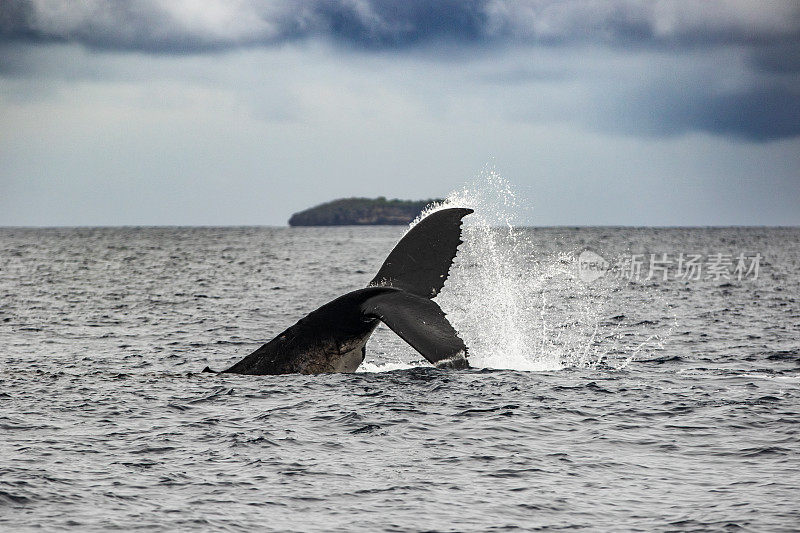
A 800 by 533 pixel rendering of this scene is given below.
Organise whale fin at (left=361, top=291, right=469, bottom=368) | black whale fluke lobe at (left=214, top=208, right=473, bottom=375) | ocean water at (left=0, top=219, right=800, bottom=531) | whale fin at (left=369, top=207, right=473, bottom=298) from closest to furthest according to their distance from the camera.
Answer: ocean water at (left=0, top=219, right=800, bottom=531)
whale fin at (left=361, top=291, right=469, bottom=368)
black whale fluke lobe at (left=214, top=208, right=473, bottom=375)
whale fin at (left=369, top=207, right=473, bottom=298)

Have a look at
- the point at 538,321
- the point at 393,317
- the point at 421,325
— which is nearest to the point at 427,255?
the point at 393,317

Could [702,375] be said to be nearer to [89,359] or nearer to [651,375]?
[651,375]

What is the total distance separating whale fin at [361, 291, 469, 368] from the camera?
1079 centimetres

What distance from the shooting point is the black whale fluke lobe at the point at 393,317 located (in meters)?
11.1

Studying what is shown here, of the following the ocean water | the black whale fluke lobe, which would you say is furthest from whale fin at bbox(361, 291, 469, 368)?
the ocean water

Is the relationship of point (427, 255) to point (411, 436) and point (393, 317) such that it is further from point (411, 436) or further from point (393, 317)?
point (411, 436)

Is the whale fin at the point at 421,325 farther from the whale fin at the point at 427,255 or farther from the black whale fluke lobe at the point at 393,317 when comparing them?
the whale fin at the point at 427,255

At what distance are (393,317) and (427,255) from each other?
1.55 m

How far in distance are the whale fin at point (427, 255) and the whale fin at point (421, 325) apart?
2.20 feet

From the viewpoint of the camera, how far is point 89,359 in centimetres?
1811

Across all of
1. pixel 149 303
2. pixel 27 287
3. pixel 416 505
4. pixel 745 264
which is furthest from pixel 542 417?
pixel 745 264

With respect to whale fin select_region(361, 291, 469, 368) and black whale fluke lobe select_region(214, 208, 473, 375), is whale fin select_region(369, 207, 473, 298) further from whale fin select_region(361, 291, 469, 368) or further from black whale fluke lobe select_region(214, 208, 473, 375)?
whale fin select_region(361, 291, 469, 368)

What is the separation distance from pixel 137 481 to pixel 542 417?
4957 mm

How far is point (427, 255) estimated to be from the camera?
12.7 m
